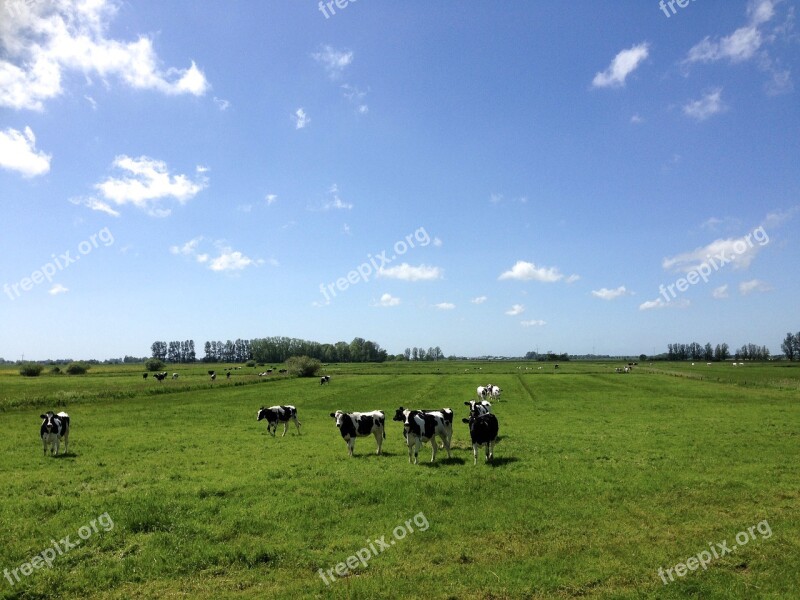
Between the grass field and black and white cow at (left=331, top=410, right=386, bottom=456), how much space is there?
30.2 inches

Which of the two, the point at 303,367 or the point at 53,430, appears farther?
the point at 303,367

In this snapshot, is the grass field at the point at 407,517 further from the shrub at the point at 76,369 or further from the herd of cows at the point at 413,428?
the shrub at the point at 76,369

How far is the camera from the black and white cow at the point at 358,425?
19656mm

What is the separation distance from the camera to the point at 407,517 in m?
12.1

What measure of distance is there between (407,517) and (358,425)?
843cm

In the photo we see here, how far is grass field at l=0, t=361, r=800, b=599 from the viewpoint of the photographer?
29.3 feet

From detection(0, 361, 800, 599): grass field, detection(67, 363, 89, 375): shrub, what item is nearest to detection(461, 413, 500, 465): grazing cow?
detection(0, 361, 800, 599): grass field

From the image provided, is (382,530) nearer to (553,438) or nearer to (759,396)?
(553,438)

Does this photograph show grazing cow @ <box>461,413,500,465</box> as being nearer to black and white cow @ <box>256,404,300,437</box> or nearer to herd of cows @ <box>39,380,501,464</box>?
herd of cows @ <box>39,380,501,464</box>

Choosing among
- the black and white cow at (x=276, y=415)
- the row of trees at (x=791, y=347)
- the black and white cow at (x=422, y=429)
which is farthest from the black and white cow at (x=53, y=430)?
the row of trees at (x=791, y=347)

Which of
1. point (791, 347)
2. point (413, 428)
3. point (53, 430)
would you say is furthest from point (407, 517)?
point (791, 347)

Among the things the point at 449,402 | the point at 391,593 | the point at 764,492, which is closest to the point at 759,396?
the point at 449,402

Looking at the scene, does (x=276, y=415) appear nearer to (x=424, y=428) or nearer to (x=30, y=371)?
(x=424, y=428)

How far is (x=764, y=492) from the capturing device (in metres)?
13.9
